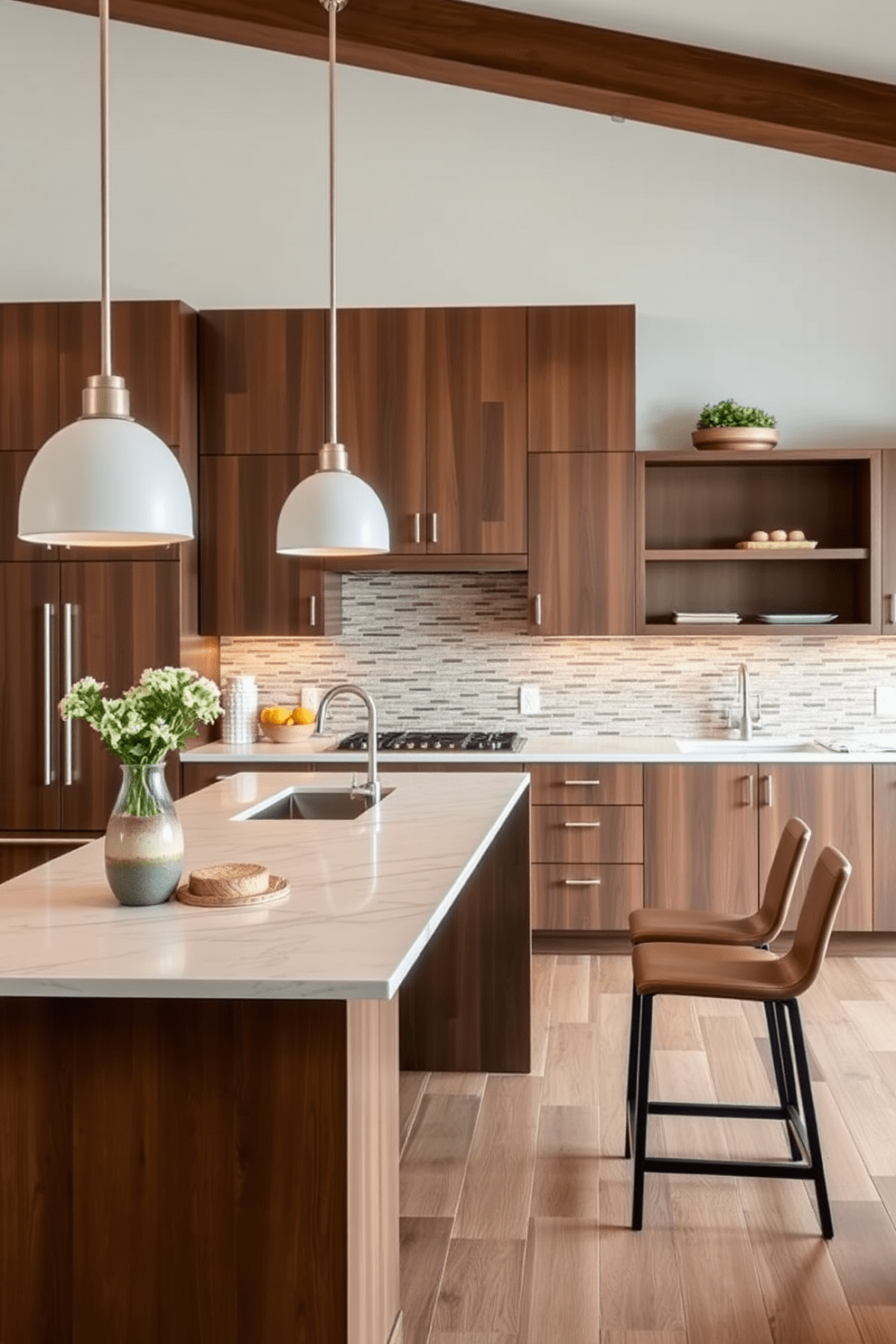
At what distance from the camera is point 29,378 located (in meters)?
5.53

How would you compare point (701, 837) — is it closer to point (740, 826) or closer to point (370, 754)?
point (740, 826)

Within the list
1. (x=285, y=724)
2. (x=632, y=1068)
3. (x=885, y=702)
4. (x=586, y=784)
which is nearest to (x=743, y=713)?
(x=885, y=702)

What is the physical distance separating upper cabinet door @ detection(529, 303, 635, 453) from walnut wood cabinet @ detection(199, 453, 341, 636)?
3.17 ft

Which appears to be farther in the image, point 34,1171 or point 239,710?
point 239,710

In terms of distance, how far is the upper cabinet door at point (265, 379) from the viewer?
5.71m

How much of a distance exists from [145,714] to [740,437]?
12.2 ft

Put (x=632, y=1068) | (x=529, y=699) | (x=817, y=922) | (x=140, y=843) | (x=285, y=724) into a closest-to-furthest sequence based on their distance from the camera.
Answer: (x=140, y=843) < (x=817, y=922) < (x=632, y=1068) < (x=285, y=724) < (x=529, y=699)

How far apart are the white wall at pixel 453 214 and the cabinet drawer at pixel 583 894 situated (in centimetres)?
190

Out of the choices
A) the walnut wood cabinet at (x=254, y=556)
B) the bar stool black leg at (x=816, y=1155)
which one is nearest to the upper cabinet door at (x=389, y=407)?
the walnut wood cabinet at (x=254, y=556)

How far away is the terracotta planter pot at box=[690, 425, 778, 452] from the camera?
5684mm

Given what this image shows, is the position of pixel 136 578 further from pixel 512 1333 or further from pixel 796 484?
pixel 512 1333

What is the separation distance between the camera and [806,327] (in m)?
6.04

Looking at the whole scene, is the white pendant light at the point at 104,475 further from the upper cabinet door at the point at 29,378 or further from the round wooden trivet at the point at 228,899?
the upper cabinet door at the point at 29,378

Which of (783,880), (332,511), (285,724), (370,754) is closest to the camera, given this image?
(332,511)
